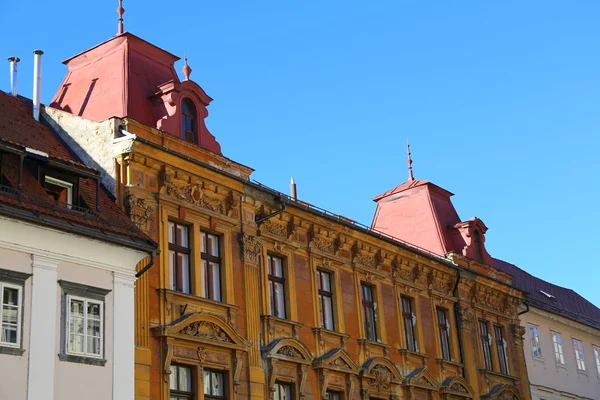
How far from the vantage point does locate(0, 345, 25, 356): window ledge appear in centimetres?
1805

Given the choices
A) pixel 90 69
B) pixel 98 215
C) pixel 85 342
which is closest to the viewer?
pixel 85 342

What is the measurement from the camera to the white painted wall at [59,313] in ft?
60.5

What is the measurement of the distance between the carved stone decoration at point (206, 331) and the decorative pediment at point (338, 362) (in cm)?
375

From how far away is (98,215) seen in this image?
69.1 ft

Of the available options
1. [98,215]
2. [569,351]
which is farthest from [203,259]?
[569,351]

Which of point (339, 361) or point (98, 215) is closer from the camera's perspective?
point (98, 215)

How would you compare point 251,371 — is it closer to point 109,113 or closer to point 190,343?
point 190,343

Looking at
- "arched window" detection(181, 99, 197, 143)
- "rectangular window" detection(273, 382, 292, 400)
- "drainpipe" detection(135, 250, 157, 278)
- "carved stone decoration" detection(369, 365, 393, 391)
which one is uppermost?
"arched window" detection(181, 99, 197, 143)

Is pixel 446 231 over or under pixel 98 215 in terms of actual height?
over

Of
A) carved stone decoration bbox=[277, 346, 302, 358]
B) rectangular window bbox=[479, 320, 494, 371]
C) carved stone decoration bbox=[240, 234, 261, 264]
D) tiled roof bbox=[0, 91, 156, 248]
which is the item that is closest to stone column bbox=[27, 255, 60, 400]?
tiled roof bbox=[0, 91, 156, 248]

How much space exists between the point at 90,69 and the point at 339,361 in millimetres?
10503

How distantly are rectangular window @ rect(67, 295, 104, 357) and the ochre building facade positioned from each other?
1.57m

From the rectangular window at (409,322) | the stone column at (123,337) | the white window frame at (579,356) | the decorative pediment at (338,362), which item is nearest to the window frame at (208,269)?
the stone column at (123,337)

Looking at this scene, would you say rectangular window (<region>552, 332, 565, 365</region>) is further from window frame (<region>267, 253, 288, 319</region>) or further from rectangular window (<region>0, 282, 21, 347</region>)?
rectangular window (<region>0, 282, 21, 347</region>)
